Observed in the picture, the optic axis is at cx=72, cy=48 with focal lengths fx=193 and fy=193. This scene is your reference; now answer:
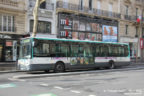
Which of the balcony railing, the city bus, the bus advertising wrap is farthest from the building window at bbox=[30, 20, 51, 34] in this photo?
the bus advertising wrap

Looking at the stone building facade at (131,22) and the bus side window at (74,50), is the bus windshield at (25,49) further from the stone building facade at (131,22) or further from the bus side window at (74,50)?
the stone building facade at (131,22)

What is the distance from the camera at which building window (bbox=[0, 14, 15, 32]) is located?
68.4 feet

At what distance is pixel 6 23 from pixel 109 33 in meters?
16.8

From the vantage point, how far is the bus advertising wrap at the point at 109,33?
30712 mm

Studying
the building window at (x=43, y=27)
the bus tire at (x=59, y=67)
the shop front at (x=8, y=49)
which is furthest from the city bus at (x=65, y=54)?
the building window at (x=43, y=27)

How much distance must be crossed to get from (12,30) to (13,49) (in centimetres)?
213

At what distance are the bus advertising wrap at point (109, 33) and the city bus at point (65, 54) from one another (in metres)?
10.7

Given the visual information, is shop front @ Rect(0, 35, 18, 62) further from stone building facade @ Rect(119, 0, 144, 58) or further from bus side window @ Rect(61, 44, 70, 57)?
stone building facade @ Rect(119, 0, 144, 58)

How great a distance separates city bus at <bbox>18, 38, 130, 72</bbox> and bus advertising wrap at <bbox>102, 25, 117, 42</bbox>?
10.7 meters

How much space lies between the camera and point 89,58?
56.4ft

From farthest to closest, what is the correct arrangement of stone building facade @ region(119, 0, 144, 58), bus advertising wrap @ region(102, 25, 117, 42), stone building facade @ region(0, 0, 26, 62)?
stone building facade @ region(119, 0, 144, 58) < bus advertising wrap @ region(102, 25, 117, 42) < stone building facade @ region(0, 0, 26, 62)

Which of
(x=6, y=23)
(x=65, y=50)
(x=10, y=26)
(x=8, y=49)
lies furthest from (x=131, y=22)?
(x=65, y=50)

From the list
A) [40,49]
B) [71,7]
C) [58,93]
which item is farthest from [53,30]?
[58,93]

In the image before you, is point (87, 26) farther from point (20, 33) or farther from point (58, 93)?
point (58, 93)
